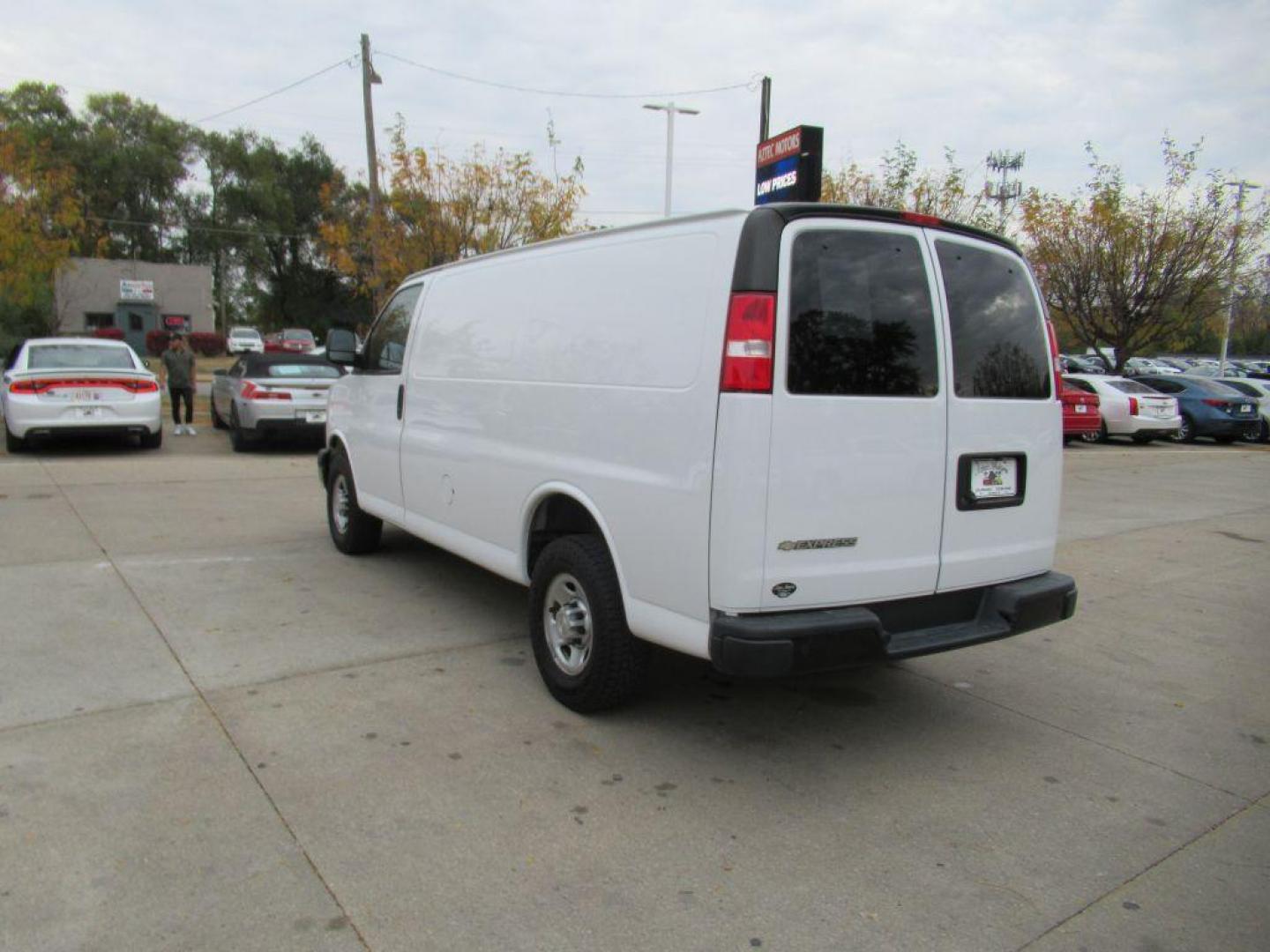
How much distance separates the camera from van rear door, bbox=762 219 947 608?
3.33m

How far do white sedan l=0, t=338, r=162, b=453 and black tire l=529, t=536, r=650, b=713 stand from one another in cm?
967

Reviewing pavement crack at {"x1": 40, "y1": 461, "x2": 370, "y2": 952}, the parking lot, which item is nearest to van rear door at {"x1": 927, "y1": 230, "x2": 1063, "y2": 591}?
the parking lot

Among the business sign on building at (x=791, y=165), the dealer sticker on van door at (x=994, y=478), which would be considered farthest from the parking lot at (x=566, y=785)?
the business sign on building at (x=791, y=165)

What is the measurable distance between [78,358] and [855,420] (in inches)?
466

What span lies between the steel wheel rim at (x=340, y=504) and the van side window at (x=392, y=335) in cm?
106

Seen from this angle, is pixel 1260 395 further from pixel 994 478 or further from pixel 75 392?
pixel 75 392

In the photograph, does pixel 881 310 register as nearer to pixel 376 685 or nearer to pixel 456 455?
pixel 456 455

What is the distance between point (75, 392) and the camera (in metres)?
11.4

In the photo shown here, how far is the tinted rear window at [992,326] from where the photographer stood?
149 inches

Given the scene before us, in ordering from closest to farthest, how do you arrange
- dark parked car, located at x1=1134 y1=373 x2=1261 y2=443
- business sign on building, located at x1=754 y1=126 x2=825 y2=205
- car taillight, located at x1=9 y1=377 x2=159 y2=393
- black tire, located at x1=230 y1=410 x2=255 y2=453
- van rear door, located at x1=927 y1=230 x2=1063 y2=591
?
van rear door, located at x1=927 y1=230 x2=1063 y2=591 < business sign on building, located at x1=754 y1=126 x2=825 y2=205 < car taillight, located at x1=9 y1=377 x2=159 y2=393 < black tire, located at x1=230 y1=410 x2=255 y2=453 < dark parked car, located at x1=1134 y1=373 x2=1261 y2=443

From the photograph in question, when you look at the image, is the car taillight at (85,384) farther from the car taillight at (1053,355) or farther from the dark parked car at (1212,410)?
the dark parked car at (1212,410)

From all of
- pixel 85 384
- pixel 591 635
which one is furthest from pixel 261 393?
pixel 591 635

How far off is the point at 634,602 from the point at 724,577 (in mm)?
569

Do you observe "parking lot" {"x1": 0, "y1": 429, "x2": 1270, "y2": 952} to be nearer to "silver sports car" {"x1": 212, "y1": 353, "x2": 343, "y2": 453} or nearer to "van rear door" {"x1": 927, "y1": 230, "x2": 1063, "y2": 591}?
"van rear door" {"x1": 927, "y1": 230, "x2": 1063, "y2": 591}
